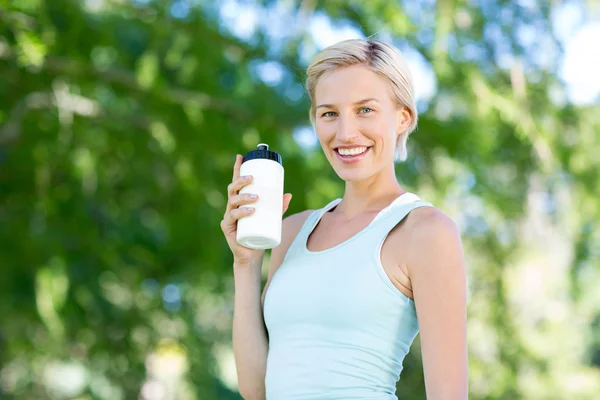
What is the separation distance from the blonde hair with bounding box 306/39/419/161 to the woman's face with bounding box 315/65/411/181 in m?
0.01

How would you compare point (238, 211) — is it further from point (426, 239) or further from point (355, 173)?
point (426, 239)

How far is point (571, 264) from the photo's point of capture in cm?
700

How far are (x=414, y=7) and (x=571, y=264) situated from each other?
282 centimetres

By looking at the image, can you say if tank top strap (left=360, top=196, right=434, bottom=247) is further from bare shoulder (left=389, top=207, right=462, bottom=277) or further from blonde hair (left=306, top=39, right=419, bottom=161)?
blonde hair (left=306, top=39, right=419, bottom=161)

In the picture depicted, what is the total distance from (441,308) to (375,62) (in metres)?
0.47

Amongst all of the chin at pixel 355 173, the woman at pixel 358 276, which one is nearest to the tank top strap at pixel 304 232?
the woman at pixel 358 276

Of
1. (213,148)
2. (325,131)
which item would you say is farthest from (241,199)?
(213,148)

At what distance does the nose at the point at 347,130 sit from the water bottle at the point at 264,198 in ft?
0.43

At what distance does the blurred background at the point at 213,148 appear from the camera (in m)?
4.71

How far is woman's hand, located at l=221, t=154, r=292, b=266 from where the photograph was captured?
1.64 m

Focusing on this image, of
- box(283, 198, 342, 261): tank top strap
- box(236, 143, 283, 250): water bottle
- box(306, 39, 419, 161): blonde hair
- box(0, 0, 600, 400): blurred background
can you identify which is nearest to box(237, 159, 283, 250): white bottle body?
box(236, 143, 283, 250): water bottle

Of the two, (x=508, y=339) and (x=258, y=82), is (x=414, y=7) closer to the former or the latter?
(x=258, y=82)

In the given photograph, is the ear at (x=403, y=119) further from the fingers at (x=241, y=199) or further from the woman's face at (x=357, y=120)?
the fingers at (x=241, y=199)

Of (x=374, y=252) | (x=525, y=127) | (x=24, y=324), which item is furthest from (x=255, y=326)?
(x=24, y=324)
